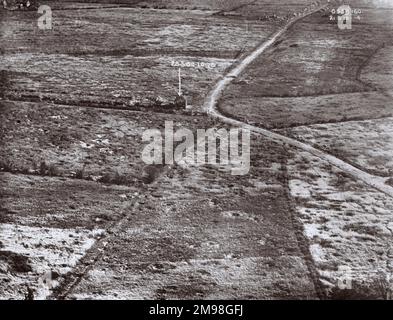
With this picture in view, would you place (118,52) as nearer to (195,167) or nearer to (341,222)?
(195,167)

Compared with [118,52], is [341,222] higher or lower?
lower

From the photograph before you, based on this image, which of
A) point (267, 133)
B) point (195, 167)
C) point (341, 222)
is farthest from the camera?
point (267, 133)

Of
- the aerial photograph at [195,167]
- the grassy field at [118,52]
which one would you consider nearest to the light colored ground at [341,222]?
the aerial photograph at [195,167]

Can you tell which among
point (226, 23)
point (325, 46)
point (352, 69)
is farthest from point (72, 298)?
point (226, 23)

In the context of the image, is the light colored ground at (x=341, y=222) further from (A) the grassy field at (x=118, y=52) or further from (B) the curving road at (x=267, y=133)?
(A) the grassy field at (x=118, y=52)

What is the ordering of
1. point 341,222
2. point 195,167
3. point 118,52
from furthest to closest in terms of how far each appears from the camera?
point 118,52
point 195,167
point 341,222

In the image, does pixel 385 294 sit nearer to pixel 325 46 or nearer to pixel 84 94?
pixel 84 94

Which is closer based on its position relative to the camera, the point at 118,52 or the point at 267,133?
the point at 267,133

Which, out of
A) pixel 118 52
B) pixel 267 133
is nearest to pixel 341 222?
pixel 267 133
